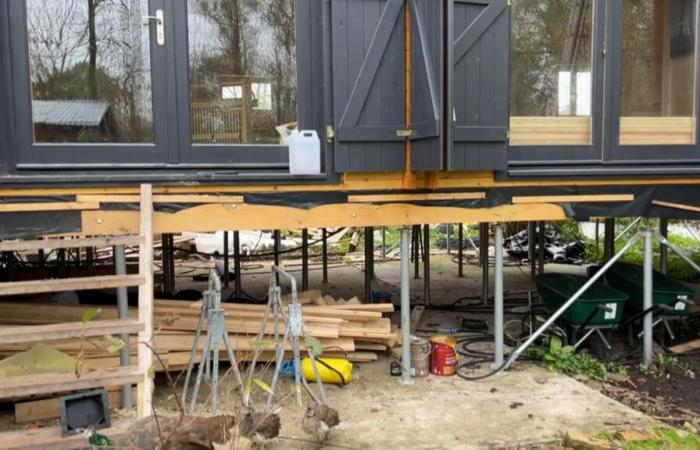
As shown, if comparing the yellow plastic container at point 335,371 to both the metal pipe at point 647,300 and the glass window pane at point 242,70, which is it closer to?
the glass window pane at point 242,70

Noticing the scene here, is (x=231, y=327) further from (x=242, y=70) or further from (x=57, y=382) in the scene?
(x=242, y=70)

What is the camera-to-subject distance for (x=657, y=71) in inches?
202

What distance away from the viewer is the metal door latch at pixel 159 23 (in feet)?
13.8

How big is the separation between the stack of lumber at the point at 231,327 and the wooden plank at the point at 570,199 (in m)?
1.64

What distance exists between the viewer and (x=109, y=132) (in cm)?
429

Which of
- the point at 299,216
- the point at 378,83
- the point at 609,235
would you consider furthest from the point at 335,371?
the point at 609,235

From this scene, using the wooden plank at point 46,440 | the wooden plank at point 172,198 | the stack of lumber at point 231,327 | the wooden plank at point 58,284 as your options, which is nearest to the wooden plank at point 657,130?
the stack of lumber at point 231,327

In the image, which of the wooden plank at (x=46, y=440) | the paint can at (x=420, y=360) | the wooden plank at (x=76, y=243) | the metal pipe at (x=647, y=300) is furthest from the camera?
the metal pipe at (x=647, y=300)

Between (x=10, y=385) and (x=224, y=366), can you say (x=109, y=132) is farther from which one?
(x=224, y=366)

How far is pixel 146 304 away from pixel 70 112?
65.7 inches

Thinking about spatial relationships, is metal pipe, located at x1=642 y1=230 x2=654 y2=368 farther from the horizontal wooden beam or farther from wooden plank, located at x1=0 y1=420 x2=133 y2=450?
wooden plank, located at x1=0 y1=420 x2=133 y2=450

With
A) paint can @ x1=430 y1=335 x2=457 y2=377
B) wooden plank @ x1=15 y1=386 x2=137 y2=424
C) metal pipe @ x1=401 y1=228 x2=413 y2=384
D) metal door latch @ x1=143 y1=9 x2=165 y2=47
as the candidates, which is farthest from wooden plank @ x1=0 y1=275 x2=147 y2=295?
paint can @ x1=430 y1=335 x2=457 y2=377

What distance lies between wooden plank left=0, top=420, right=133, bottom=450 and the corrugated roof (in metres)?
2.21

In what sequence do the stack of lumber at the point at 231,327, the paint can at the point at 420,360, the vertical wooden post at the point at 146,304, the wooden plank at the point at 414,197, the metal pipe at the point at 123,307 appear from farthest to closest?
the paint can at the point at 420,360 < the wooden plank at the point at 414,197 < the stack of lumber at the point at 231,327 < the metal pipe at the point at 123,307 < the vertical wooden post at the point at 146,304
